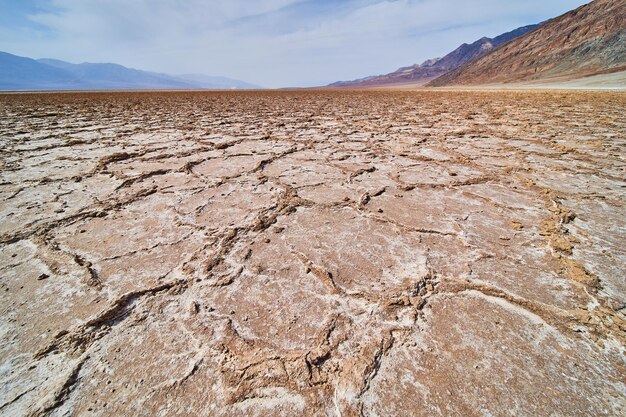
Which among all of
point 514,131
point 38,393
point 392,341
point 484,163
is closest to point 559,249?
point 392,341

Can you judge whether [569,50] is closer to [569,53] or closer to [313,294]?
[569,53]

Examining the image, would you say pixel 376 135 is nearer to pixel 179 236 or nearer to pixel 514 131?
pixel 514 131

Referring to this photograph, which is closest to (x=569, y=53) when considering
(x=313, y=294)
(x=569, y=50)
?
(x=569, y=50)

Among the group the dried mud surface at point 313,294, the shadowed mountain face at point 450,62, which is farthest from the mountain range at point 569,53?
the shadowed mountain face at point 450,62

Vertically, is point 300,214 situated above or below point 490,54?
below

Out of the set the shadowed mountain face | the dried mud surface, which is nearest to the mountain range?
the dried mud surface

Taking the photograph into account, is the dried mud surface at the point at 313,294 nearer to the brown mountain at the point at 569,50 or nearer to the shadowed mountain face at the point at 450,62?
the brown mountain at the point at 569,50

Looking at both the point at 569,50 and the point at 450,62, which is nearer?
the point at 569,50

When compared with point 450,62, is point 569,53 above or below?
below
